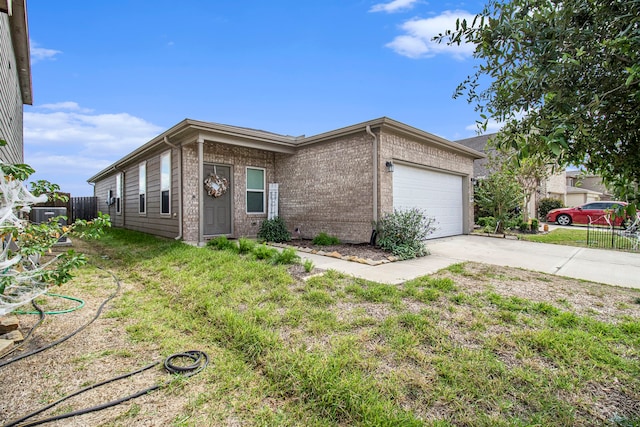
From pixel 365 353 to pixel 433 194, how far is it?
8.35 m

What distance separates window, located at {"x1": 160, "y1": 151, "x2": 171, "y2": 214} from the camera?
929 cm

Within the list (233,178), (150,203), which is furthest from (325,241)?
(150,203)

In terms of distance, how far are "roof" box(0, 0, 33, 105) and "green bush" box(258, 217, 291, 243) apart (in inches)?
263

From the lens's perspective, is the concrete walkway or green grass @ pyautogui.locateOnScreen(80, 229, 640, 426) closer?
green grass @ pyautogui.locateOnScreen(80, 229, 640, 426)

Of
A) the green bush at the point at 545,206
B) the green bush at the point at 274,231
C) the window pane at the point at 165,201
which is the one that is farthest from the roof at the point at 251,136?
the green bush at the point at 545,206

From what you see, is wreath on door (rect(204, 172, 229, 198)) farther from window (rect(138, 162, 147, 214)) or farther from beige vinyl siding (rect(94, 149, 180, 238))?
window (rect(138, 162, 147, 214))

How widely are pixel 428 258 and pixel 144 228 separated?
32.5 ft

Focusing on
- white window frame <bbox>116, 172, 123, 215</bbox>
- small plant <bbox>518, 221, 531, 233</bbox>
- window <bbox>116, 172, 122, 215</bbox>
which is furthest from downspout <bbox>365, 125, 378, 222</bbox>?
window <bbox>116, 172, 122, 215</bbox>

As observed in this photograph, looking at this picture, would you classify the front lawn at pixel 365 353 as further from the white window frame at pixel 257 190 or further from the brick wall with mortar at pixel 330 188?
the white window frame at pixel 257 190

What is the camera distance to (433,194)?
33.1 feet

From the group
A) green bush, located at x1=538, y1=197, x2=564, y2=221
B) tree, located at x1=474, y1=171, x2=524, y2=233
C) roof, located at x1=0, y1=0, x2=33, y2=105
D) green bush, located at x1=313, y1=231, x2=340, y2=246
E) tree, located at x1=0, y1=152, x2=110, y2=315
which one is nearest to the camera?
tree, located at x1=0, y1=152, x2=110, y2=315

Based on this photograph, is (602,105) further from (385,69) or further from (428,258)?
(385,69)

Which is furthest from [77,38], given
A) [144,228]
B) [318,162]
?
[318,162]

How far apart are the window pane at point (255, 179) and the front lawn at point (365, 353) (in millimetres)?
5635
